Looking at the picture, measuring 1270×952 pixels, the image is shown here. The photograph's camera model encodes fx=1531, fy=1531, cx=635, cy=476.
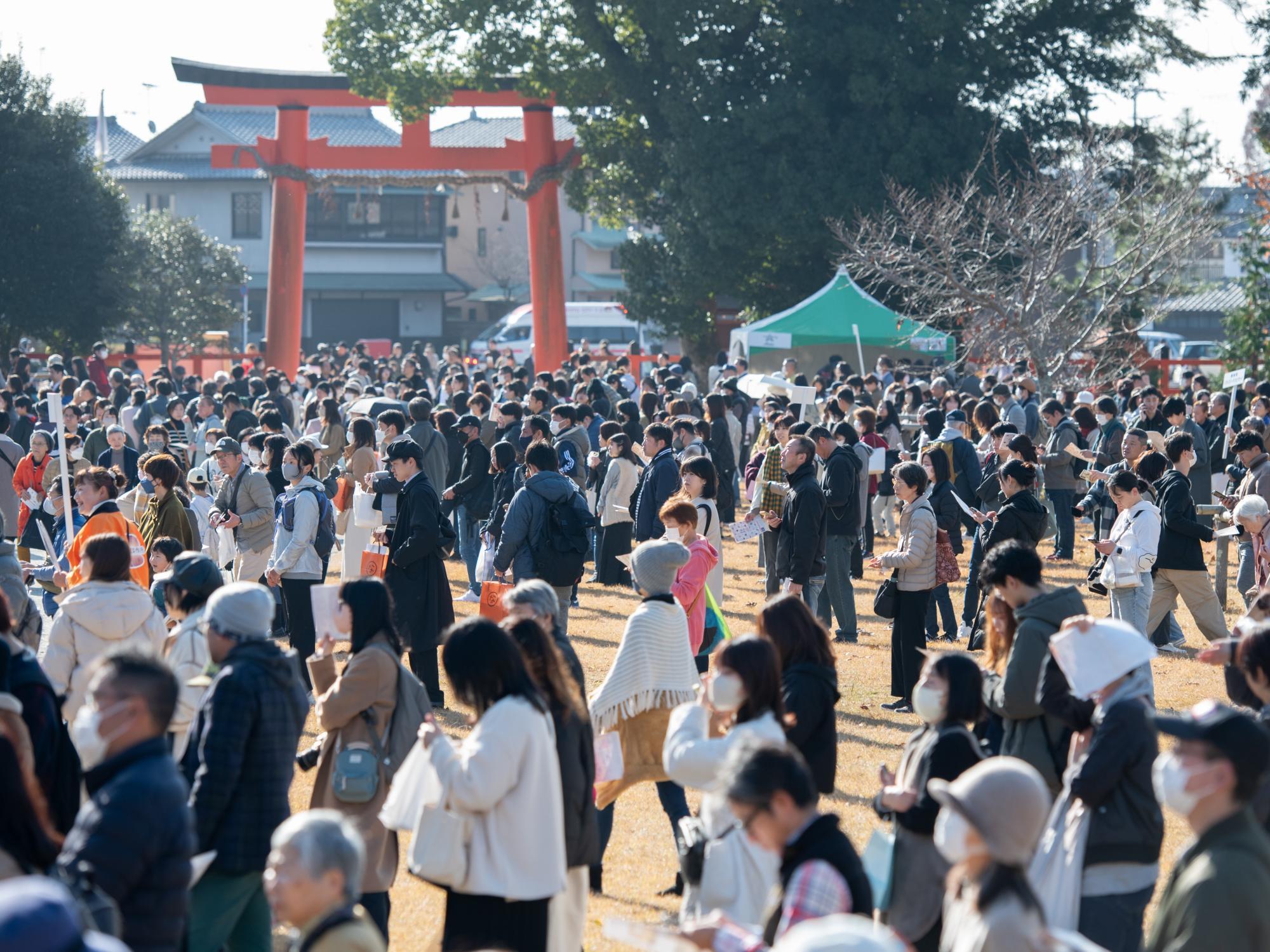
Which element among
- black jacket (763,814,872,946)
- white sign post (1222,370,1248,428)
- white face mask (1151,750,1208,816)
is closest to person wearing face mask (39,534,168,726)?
black jacket (763,814,872,946)

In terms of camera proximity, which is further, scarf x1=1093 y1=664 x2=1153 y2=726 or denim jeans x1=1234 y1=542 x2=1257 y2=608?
denim jeans x1=1234 y1=542 x2=1257 y2=608

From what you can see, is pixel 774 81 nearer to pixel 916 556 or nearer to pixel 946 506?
pixel 946 506

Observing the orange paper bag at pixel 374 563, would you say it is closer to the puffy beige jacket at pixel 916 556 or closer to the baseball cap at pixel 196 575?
the puffy beige jacket at pixel 916 556

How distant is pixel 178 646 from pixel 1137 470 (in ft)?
23.1

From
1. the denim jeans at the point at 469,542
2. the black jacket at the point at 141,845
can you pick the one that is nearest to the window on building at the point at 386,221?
the denim jeans at the point at 469,542

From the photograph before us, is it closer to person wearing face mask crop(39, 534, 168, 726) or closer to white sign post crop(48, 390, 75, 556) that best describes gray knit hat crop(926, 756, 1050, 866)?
person wearing face mask crop(39, 534, 168, 726)

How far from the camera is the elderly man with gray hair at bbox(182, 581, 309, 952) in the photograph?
4.63 metres

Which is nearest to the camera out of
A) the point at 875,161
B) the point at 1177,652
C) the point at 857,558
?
the point at 1177,652

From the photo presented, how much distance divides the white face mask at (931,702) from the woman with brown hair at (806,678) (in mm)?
468

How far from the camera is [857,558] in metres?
15.0

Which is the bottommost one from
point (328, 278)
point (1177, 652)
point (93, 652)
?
point (1177, 652)

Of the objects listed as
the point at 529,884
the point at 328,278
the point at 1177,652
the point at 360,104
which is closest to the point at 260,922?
the point at 529,884

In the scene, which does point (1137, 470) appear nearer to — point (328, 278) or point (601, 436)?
point (601, 436)

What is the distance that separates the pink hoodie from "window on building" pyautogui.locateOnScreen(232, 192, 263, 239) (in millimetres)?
52844
